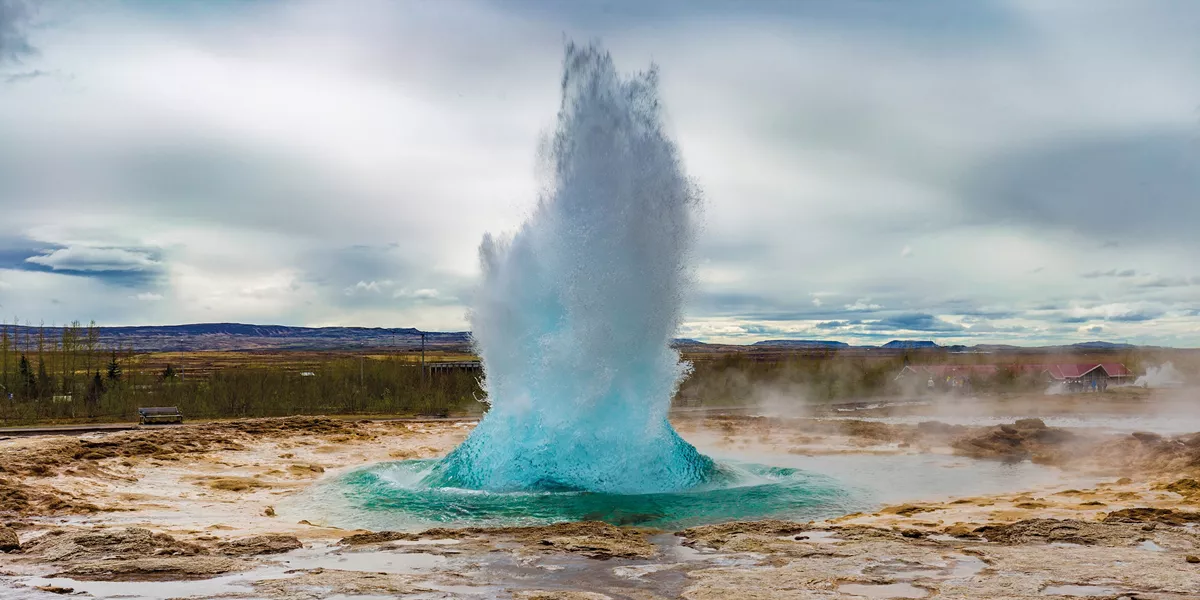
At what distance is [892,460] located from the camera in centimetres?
2234

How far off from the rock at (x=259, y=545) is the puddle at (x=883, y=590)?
6840 millimetres

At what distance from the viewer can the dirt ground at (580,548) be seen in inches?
349

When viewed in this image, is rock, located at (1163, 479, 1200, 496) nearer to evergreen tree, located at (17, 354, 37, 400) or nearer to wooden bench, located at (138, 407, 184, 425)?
wooden bench, located at (138, 407, 184, 425)

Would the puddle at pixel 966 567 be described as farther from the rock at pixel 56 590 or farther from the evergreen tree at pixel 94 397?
the evergreen tree at pixel 94 397

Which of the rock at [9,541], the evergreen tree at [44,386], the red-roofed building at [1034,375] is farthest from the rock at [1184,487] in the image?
the evergreen tree at [44,386]

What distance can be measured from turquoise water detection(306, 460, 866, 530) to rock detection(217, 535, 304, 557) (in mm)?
2054

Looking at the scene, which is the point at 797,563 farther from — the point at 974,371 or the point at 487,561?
the point at 974,371

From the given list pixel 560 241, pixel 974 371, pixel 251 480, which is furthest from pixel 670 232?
pixel 974 371

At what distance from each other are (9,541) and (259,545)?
320 cm

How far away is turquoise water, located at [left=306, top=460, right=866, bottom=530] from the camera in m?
13.9

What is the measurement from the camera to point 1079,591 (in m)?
8.61

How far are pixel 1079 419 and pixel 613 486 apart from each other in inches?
1174

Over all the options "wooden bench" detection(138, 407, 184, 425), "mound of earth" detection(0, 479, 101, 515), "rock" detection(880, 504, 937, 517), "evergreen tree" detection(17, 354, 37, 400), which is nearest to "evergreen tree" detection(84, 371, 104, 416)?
"evergreen tree" detection(17, 354, 37, 400)

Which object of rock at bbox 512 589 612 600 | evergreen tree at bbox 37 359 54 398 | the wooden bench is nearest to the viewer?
rock at bbox 512 589 612 600
